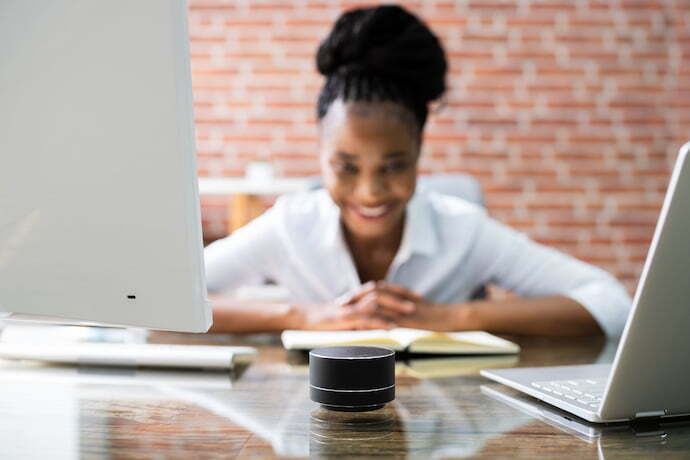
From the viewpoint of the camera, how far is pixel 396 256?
70.5 inches

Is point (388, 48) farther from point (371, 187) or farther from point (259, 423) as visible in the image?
point (259, 423)

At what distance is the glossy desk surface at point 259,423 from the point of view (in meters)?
0.65

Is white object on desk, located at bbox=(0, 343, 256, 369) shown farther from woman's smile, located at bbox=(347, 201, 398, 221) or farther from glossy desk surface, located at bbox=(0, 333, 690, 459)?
woman's smile, located at bbox=(347, 201, 398, 221)

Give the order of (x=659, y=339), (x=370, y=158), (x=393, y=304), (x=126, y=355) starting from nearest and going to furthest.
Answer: (x=659, y=339)
(x=126, y=355)
(x=393, y=304)
(x=370, y=158)

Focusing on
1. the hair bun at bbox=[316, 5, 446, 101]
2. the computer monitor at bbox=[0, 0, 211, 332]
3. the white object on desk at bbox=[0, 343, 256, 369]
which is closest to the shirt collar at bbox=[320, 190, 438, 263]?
the hair bun at bbox=[316, 5, 446, 101]

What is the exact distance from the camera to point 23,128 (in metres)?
0.74

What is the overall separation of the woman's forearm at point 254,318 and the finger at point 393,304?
0.56 feet

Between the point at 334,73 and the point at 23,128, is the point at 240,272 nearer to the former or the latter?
the point at 334,73

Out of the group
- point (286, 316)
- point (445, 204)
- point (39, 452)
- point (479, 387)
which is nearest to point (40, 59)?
point (39, 452)

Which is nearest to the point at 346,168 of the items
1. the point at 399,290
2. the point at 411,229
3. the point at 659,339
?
the point at 411,229

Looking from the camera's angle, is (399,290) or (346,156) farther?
(346,156)

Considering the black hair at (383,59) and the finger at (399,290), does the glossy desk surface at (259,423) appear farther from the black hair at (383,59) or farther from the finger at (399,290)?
the black hair at (383,59)

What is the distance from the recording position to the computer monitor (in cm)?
69

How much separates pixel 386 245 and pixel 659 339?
1.20 metres
